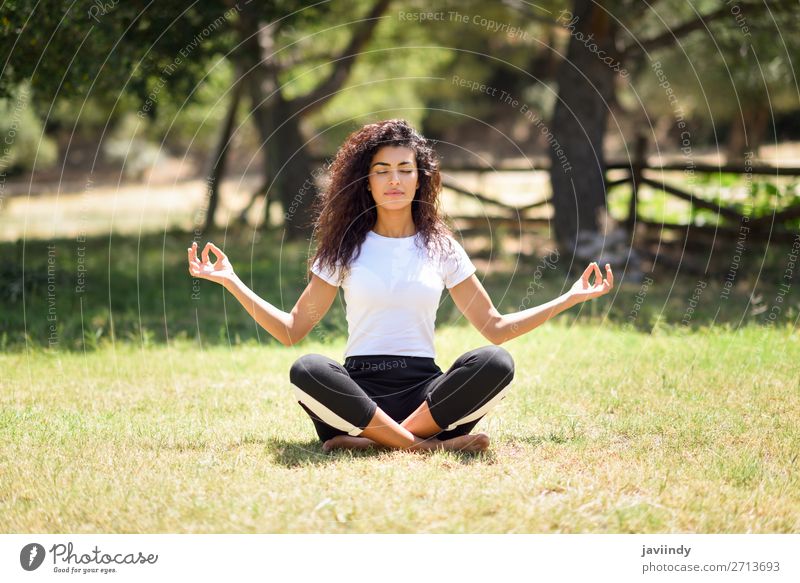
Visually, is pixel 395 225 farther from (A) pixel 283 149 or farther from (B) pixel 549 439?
(A) pixel 283 149

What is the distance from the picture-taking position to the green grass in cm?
372

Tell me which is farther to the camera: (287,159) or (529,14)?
(287,159)

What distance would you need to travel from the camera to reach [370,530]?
3.60 m

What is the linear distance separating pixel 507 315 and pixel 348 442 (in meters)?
1.03

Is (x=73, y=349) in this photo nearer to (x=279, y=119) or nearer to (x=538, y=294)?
(x=538, y=294)

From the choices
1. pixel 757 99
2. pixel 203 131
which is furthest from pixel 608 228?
pixel 203 131

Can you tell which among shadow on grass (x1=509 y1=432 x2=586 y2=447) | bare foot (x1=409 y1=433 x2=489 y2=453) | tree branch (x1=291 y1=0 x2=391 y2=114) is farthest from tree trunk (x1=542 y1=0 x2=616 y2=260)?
bare foot (x1=409 y1=433 x2=489 y2=453)

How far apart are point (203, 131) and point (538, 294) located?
27.9 m

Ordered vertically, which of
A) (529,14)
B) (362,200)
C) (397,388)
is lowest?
(397,388)

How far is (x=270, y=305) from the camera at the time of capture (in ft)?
14.6

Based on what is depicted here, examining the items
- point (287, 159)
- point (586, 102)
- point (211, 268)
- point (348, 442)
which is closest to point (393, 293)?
point (348, 442)

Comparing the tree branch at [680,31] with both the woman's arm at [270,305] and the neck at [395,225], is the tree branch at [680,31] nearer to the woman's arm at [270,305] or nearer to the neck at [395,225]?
the neck at [395,225]

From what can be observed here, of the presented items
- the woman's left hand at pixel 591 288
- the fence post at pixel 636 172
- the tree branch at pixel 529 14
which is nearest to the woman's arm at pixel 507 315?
the woman's left hand at pixel 591 288

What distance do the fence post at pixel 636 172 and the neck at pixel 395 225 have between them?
6.92 metres
